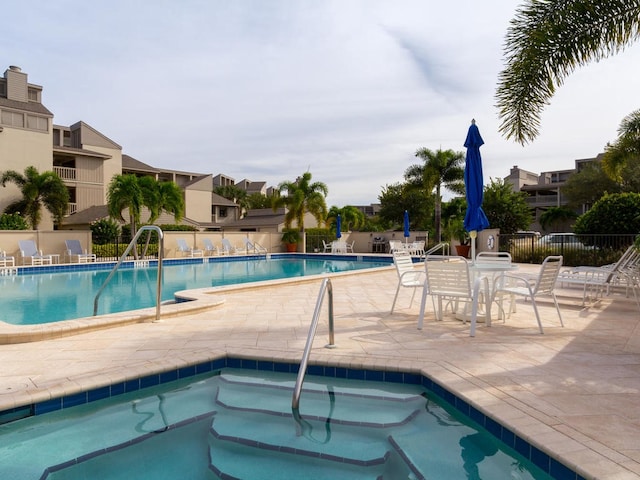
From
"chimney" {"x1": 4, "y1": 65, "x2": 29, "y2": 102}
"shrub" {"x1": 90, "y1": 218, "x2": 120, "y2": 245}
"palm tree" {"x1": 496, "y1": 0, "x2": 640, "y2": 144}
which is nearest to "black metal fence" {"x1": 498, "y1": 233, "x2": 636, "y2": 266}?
"palm tree" {"x1": 496, "y1": 0, "x2": 640, "y2": 144}

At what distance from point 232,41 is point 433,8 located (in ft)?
17.1

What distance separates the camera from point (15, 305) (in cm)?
889

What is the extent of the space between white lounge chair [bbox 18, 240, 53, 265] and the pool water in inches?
618

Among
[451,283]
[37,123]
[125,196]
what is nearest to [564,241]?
[451,283]

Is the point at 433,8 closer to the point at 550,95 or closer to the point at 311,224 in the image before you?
the point at 550,95

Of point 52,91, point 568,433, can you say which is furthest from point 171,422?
point 52,91

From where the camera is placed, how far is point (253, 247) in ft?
80.7

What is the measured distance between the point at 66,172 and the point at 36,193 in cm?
537

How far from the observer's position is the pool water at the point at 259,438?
275cm

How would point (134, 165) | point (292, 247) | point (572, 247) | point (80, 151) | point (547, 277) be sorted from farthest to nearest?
point (134, 165)
point (80, 151)
point (292, 247)
point (572, 247)
point (547, 277)

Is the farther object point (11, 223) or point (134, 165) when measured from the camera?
point (134, 165)

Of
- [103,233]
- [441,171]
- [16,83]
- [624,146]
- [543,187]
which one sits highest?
[16,83]

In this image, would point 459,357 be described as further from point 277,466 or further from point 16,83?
point 16,83

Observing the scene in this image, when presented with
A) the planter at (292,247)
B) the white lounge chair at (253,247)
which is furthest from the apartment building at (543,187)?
the white lounge chair at (253,247)
